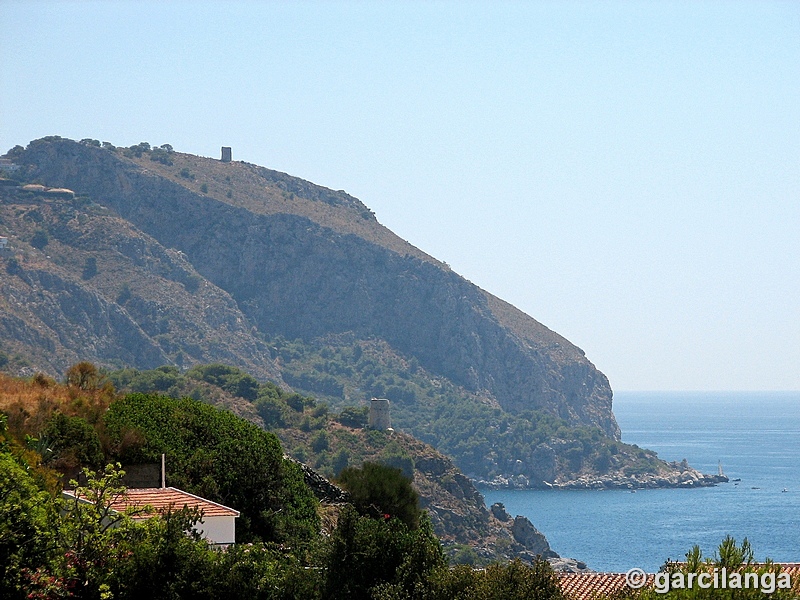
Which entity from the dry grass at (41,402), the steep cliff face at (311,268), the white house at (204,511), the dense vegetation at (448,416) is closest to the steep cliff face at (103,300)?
the steep cliff face at (311,268)

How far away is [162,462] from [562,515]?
333 ft

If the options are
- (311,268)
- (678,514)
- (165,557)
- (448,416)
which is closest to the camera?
(165,557)

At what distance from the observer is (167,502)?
69.3 feet

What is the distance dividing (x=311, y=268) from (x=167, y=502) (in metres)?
144

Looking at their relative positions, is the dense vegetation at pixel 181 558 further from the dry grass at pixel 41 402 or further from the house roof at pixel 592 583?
the house roof at pixel 592 583

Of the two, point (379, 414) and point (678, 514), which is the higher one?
point (379, 414)

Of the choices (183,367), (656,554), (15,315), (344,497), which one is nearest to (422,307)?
(183,367)

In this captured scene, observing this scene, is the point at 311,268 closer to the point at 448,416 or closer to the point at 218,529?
the point at 448,416

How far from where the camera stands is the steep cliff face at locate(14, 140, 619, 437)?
533ft

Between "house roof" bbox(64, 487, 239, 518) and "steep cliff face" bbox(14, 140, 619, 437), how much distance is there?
459 ft

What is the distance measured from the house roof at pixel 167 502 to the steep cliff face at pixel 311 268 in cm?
13997

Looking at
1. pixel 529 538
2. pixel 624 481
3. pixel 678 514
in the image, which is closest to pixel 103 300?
pixel 529 538

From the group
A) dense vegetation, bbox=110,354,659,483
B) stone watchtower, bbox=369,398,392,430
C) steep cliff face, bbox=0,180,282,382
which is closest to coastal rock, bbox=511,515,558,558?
stone watchtower, bbox=369,398,392,430

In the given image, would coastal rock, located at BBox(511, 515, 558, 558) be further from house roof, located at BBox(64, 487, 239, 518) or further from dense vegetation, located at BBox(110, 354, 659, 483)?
house roof, located at BBox(64, 487, 239, 518)
